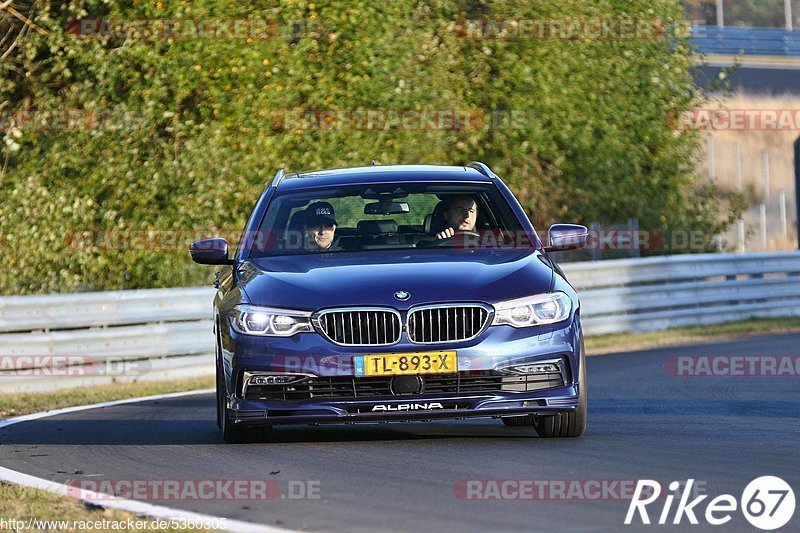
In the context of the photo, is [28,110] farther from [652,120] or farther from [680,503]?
[680,503]

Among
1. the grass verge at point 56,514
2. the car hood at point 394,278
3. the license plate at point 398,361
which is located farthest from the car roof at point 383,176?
the grass verge at point 56,514

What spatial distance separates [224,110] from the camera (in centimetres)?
2225

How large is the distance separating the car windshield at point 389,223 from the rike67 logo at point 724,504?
116 inches

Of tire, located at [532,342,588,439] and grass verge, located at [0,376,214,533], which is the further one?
tire, located at [532,342,588,439]

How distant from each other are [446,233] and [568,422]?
1.50m

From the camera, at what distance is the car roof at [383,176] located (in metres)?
10.3

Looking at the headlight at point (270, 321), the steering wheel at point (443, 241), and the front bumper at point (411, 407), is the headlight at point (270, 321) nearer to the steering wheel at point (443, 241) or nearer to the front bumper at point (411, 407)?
the front bumper at point (411, 407)

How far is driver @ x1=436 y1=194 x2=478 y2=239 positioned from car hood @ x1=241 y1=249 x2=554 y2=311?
1.55ft

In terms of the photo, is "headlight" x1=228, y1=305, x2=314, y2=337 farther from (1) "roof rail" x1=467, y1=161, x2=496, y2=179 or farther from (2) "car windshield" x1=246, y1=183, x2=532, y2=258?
(1) "roof rail" x1=467, y1=161, x2=496, y2=179

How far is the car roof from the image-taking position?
1027 cm

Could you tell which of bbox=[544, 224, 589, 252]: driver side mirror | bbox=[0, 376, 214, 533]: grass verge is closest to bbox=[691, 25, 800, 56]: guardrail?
bbox=[544, 224, 589, 252]: driver side mirror

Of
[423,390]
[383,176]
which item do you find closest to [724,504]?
[423,390]

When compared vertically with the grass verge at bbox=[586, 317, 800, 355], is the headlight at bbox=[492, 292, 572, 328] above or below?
above

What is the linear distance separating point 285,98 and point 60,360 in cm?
784
